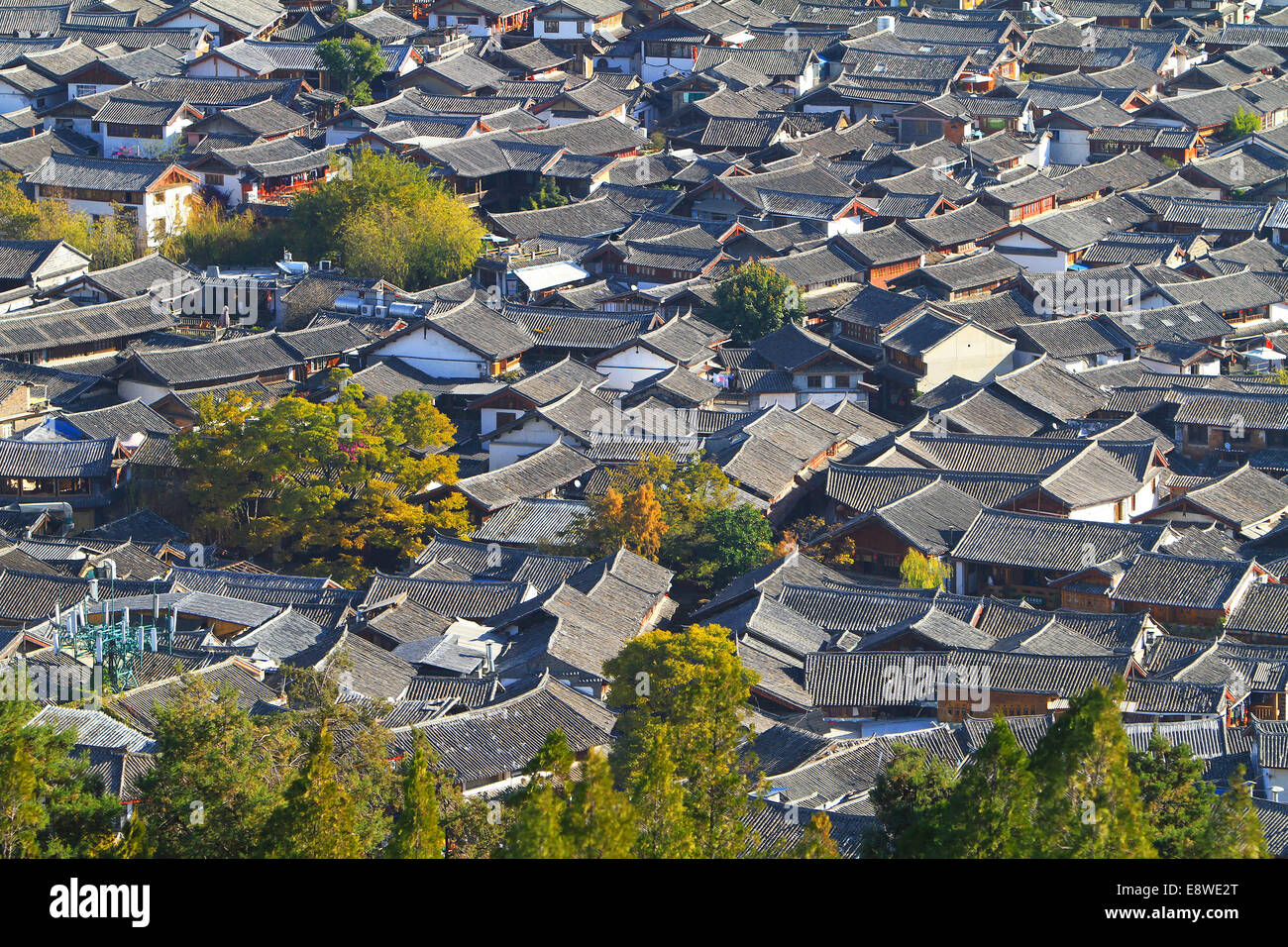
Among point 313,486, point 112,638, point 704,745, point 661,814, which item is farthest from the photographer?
point 313,486

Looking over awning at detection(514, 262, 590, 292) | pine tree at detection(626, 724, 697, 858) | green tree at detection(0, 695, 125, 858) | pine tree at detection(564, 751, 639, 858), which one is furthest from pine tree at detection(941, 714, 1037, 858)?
awning at detection(514, 262, 590, 292)

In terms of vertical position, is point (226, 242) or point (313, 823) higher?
point (313, 823)

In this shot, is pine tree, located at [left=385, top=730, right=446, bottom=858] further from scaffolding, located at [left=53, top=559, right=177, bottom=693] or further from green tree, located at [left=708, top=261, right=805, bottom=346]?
green tree, located at [left=708, top=261, right=805, bottom=346]

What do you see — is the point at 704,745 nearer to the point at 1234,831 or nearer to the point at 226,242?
the point at 1234,831

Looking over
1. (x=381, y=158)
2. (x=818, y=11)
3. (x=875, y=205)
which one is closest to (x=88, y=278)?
(x=381, y=158)

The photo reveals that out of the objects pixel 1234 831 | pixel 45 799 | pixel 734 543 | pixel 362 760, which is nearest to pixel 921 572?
pixel 734 543

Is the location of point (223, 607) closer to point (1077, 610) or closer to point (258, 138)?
point (1077, 610)

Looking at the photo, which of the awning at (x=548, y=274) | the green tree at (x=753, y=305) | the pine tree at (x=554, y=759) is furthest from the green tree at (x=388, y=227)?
the pine tree at (x=554, y=759)
